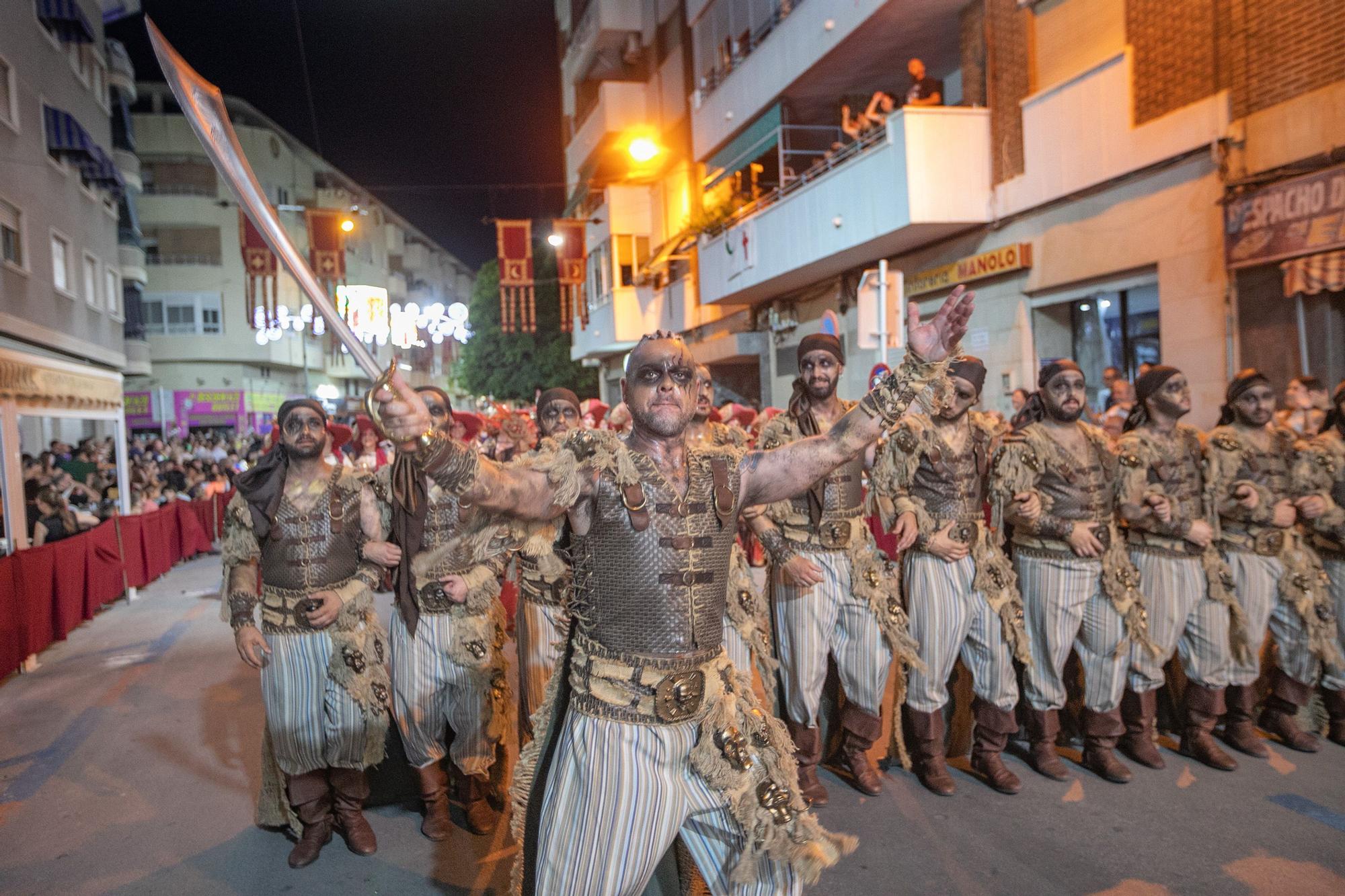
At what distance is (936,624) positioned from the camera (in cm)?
515

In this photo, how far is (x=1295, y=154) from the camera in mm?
8992

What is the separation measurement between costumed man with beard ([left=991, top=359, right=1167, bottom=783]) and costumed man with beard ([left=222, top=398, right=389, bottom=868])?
3774mm

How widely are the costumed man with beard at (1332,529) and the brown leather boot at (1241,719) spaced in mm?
521

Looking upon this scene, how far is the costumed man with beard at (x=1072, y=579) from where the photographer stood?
518 cm

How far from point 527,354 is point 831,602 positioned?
41.6 metres

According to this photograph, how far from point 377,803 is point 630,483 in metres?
3.58

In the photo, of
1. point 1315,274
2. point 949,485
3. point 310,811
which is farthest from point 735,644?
point 1315,274

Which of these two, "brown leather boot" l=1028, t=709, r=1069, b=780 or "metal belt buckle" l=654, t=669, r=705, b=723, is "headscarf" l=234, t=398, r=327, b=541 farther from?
"brown leather boot" l=1028, t=709, r=1069, b=780

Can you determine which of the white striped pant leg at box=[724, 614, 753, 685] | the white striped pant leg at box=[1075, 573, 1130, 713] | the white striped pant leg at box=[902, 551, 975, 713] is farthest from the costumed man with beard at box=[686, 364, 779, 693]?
the white striped pant leg at box=[1075, 573, 1130, 713]

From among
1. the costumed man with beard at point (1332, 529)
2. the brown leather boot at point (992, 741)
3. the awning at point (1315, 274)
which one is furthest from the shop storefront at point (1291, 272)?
the brown leather boot at point (992, 741)

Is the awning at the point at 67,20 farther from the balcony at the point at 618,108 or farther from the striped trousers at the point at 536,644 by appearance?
the striped trousers at the point at 536,644

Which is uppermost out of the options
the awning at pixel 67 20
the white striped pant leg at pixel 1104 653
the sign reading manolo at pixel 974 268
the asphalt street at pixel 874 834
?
the awning at pixel 67 20

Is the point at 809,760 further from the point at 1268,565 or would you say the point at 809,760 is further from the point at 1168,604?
the point at 1268,565

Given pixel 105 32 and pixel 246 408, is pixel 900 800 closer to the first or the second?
pixel 105 32
